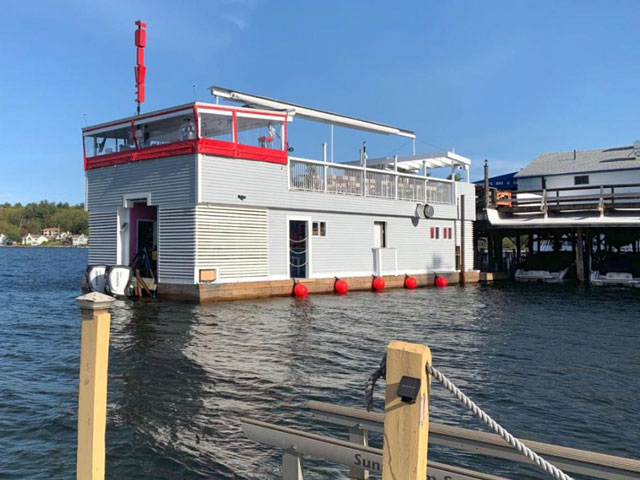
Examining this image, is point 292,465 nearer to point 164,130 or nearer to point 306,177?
point 306,177

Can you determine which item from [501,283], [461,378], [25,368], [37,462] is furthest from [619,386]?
[501,283]

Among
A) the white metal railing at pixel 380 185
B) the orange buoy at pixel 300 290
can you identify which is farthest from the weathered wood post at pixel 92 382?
the white metal railing at pixel 380 185

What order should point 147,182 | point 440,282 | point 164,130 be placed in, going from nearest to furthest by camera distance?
point 147,182, point 164,130, point 440,282

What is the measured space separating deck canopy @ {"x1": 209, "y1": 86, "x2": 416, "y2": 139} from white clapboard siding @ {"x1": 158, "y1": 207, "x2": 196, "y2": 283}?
198 inches

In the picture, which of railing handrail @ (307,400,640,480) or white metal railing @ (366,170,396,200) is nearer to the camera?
railing handrail @ (307,400,640,480)

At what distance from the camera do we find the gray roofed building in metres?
37.0

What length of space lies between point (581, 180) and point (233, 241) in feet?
92.6

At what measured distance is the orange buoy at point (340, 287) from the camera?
75.4 feet

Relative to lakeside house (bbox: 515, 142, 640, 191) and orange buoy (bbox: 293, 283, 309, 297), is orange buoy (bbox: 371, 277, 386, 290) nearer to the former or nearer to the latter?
orange buoy (bbox: 293, 283, 309, 297)

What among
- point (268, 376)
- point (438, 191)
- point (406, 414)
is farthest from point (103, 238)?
point (406, 414)

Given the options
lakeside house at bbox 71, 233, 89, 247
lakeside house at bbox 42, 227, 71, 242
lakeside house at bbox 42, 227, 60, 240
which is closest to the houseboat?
lakeside house at bbox 71, 233, 89, 247

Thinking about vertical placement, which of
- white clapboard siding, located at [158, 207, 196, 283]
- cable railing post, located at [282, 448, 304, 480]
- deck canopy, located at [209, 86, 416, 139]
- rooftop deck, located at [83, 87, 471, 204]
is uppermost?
deck canopy, located at [209, 86, 416, 139]

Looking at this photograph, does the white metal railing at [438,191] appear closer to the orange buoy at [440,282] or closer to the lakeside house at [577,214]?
the lakeside house at [577,214]

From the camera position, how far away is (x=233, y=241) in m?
20.0
